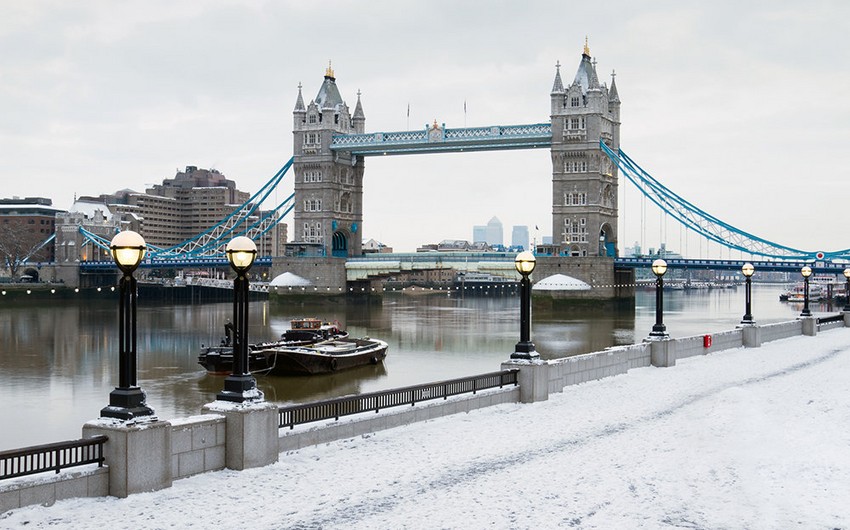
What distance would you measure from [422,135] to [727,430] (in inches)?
3443

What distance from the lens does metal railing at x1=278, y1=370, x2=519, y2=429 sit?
17.1 meters

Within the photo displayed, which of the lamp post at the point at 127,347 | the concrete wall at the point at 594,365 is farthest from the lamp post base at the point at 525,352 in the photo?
the lamp post at the point at 127,347

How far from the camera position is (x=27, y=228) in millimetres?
157375

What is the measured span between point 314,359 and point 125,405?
2652cm

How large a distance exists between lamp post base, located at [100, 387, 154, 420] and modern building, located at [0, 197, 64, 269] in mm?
141583

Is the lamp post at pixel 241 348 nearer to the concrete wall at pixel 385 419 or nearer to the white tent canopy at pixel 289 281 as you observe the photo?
the concrete wall at pixel 385 419

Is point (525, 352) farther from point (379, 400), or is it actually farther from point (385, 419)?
point (385, 419)

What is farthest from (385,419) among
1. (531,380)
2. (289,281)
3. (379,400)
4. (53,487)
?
(289,281)

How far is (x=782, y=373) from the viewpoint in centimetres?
2844

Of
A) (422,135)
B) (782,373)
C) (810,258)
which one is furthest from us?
(810,258)

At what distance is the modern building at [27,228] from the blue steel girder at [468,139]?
69.4 meters

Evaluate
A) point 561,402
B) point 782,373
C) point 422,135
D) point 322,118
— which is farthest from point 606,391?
point 322,118

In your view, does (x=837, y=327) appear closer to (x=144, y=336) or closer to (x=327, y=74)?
(x=144, y=336)

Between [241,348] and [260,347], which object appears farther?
[260,347]
